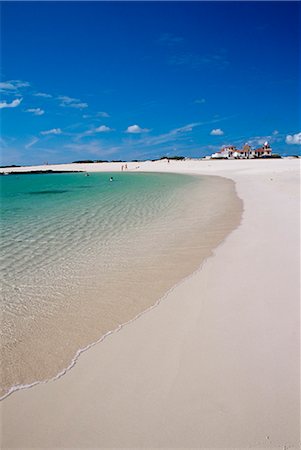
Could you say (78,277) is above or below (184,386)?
above

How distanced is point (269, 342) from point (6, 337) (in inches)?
117

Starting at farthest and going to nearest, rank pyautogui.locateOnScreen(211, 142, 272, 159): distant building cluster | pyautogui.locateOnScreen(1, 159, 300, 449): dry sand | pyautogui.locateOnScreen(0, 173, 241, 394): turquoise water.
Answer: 1. pyautogui.locateOnScreen(211, 142, 272, 159): distant building cluster
2. pyautogui.locateOnScreen(0, 173, 241, 394): turquoise water
3. pyautogui.locateOnScreen(1, 159, 300, 449): dry sand

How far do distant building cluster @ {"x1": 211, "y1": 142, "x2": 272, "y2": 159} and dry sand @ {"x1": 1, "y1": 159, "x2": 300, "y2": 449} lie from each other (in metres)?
107

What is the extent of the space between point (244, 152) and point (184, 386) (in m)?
116

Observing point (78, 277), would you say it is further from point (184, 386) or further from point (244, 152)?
point (244, 152)

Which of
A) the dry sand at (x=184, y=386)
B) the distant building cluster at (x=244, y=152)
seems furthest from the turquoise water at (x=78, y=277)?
the distant building cluster at (x=244, y=152)

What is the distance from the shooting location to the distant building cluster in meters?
106

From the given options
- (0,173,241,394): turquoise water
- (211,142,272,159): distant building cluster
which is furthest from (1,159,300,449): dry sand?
(211,142,272,159): distant building cluster

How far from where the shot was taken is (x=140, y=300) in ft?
14.6

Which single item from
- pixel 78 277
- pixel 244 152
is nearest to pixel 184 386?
pixel 78 277

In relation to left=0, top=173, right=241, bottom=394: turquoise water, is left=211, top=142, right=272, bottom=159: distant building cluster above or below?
above

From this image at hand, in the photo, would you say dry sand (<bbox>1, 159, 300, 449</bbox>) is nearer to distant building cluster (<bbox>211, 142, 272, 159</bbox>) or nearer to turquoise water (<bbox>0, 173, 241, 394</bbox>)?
turquoise water (<bbox>0, 173, 241, 394</bbox>)

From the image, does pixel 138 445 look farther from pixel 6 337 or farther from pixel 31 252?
pixel 31 252

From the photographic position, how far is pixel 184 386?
8.87ft
